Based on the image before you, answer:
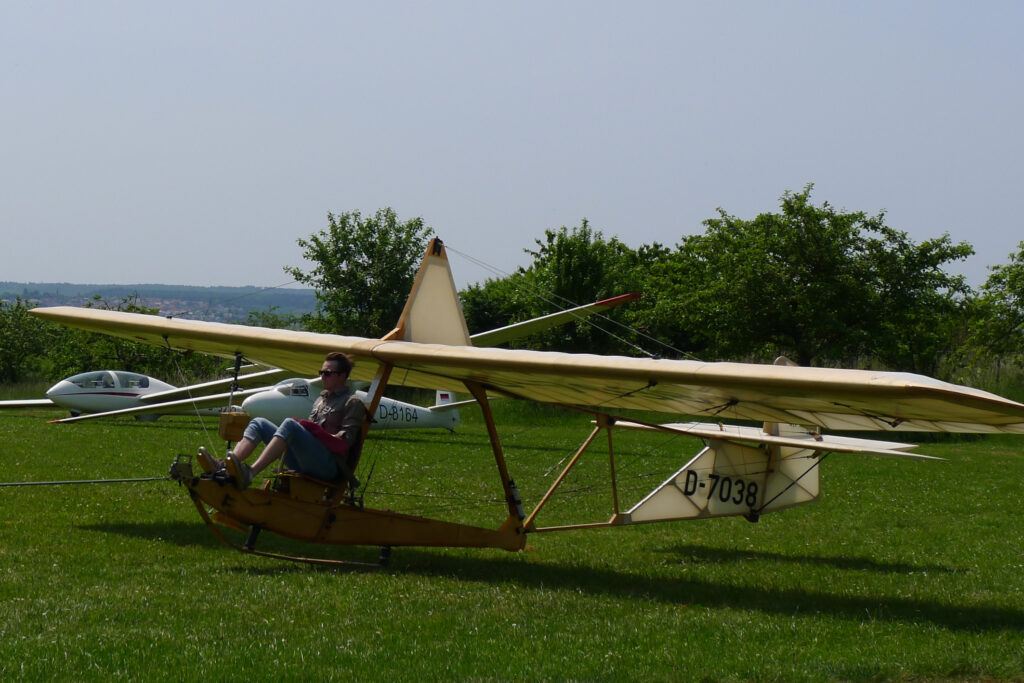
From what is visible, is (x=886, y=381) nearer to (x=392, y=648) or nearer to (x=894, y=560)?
(x=392, y=648)

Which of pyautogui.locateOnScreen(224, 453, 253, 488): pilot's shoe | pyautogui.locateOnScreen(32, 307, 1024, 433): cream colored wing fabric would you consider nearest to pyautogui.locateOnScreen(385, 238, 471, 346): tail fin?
pyautogui.locateOnScreen(32, 307, 1024, 433): cream colored wing fabric

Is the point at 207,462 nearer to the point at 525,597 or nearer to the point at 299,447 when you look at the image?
the point at 299,447

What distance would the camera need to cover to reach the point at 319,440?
9.12 metres

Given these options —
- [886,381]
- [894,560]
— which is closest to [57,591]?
[886,381]

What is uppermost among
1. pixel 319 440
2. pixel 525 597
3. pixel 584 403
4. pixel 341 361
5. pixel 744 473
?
pixel 341 361

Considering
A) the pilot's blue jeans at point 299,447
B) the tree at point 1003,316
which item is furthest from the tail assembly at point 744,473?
the tree at point 1003,316

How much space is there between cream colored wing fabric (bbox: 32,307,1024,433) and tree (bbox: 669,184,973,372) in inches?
1107

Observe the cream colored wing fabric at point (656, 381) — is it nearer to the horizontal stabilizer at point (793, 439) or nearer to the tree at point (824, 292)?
the horizontal stabilizer at point (793, 439)

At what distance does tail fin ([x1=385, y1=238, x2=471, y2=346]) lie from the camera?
10.7 m

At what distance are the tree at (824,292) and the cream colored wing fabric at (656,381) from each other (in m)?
28.1

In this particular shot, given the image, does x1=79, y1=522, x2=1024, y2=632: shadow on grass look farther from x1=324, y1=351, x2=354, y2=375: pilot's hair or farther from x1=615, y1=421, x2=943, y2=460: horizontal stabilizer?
x1=324, y1=351, x2=354, y2=375: pilot's hair

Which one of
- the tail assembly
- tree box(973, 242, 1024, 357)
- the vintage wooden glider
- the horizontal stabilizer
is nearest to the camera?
the vintage wooden glider

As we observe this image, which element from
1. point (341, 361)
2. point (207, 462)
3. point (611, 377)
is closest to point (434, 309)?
point (341, 361)

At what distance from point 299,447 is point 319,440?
0.59ft
